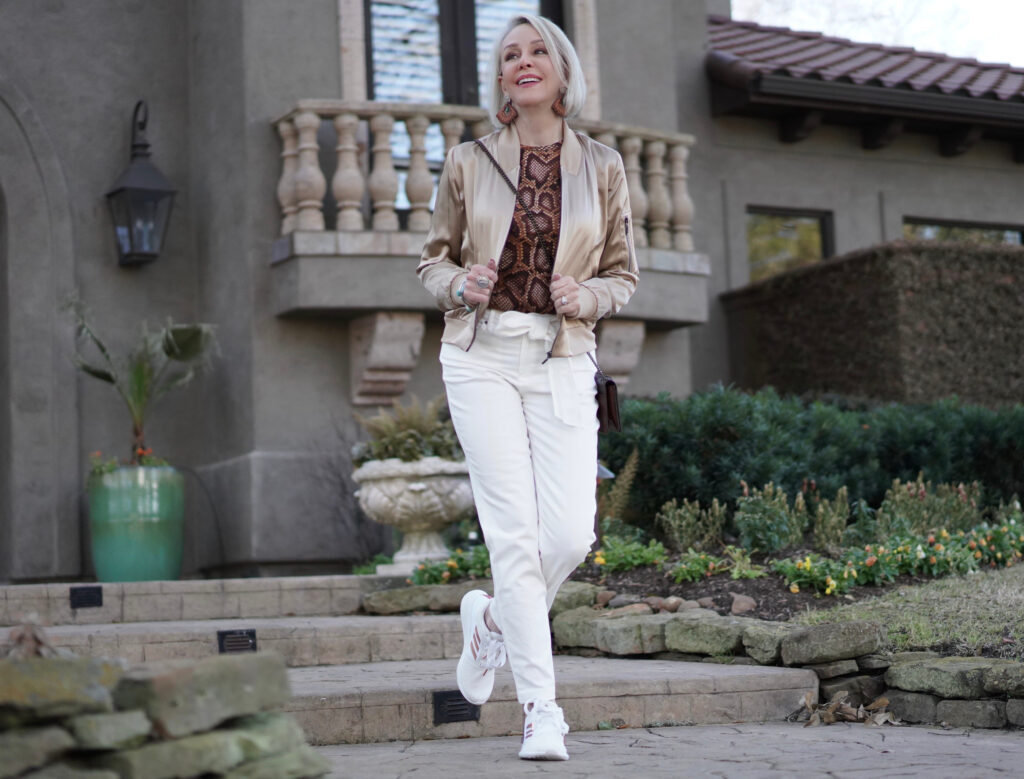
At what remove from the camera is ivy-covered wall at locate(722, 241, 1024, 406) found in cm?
1063

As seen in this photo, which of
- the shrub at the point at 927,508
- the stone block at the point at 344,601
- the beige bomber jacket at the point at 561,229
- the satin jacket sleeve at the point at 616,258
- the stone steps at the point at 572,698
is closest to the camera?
the beige bomber jacket at the point at 561,229

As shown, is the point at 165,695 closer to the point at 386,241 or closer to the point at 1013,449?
the point at 386,241

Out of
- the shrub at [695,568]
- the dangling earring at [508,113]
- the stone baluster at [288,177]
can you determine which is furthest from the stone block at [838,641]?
the stone baluster at [288,177]

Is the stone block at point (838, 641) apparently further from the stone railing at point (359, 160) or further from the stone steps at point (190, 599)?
the stone railing at point (359, 160)

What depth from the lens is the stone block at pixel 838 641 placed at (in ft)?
15.7

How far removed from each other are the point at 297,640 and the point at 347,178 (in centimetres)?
418

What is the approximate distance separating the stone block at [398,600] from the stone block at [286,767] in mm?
4174

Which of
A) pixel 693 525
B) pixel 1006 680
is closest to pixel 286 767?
pixel 1006 680

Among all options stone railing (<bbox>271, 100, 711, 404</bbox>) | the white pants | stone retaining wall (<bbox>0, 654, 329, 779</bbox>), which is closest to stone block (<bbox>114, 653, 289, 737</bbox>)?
stone retaining wall (<bbox>0, 654, 329, 779</bbox>)

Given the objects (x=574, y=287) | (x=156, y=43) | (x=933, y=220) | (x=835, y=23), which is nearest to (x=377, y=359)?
(x=156, y=43)

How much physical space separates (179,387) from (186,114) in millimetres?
1976

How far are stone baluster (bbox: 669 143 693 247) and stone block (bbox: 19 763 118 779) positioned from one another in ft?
26.9

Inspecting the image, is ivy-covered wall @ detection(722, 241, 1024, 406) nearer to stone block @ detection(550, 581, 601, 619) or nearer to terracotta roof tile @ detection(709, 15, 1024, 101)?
terracotta roof tile @ detection(709, 15, 1024, 101)

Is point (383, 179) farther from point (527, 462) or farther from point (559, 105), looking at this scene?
point (527, 462)
